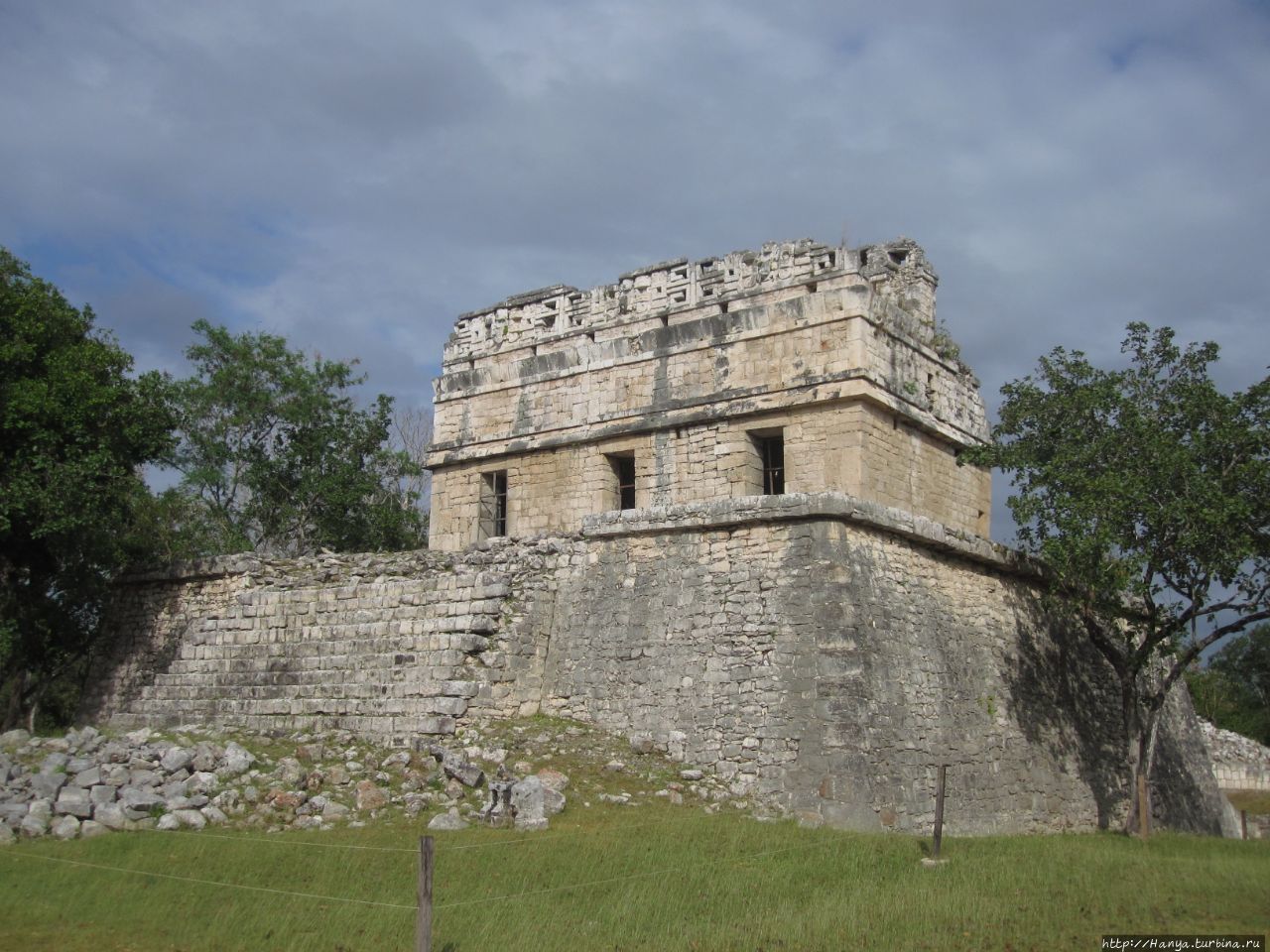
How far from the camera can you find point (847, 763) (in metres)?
12.2

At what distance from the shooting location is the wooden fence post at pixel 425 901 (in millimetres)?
6980

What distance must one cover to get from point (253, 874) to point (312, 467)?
1659 centimetres

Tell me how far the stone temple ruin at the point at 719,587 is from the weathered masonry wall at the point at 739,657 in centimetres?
3

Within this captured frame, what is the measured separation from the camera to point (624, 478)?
17266 mm

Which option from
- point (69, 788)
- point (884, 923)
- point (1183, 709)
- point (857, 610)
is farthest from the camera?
point (1183, 709)

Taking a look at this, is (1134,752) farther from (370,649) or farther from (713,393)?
(370,649)

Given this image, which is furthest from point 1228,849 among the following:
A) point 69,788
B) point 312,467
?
point 312,467

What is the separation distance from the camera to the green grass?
7859mm

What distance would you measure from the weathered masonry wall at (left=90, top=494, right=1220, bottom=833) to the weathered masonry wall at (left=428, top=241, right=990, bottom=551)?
4.81ft

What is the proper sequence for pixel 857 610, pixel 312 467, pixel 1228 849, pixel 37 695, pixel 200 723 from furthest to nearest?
→ 1. pixel 312 467
2. pixel 37 695
3. pixel 200 723
4. pixel 857 610
5. pixel 1228 849

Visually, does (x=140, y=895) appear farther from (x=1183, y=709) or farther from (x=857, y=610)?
(x=1183, y=709)

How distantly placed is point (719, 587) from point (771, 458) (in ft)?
10.0

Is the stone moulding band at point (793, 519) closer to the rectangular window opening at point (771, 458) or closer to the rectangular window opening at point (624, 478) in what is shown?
the rectangular window opening at point (771, 458)

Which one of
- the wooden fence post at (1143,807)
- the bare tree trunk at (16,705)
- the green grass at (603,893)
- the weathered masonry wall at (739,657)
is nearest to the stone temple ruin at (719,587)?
the weathered masonry wall at (739,657)
